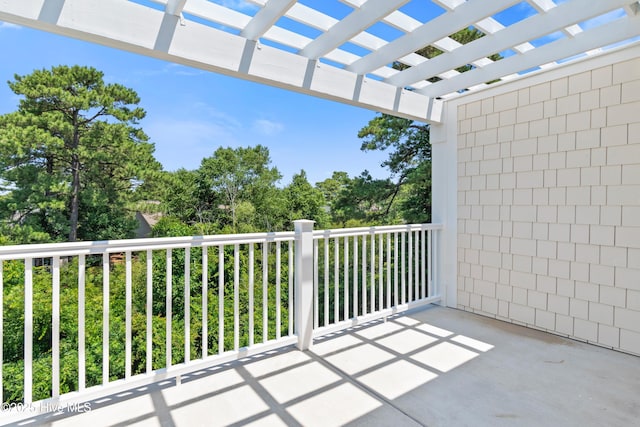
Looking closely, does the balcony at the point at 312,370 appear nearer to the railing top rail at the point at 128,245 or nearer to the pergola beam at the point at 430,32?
the railing top rail at the point at 128,245

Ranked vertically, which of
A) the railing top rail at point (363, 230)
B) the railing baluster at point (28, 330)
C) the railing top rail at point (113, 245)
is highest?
the railing top rail at point (363, 230)

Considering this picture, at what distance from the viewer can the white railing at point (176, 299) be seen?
1.98 m

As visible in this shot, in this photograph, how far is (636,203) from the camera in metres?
2.74

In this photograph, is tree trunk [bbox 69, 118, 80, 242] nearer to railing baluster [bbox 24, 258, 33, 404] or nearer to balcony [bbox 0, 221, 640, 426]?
balcony [bbox 0, 221, 640, 426]

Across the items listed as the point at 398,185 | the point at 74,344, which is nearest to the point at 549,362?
the point at 398,185

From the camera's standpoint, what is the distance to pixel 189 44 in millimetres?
2391

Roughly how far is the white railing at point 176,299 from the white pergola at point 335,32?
128 centimetres

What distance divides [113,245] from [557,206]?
144 inches

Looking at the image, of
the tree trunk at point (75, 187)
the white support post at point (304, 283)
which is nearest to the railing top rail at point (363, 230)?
the white support post at point (304, 283)

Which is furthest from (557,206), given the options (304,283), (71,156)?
(71,156)

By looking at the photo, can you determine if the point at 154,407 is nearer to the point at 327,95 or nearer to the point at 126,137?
the point at 327,95

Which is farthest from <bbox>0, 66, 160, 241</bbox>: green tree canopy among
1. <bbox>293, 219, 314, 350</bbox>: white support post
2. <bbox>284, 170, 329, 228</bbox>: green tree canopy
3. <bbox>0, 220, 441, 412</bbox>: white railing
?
<bbox>293, 219, 314, 350</bbox>: white support post

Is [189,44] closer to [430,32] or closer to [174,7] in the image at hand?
[174,7]

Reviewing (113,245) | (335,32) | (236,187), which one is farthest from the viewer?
(236,187)
